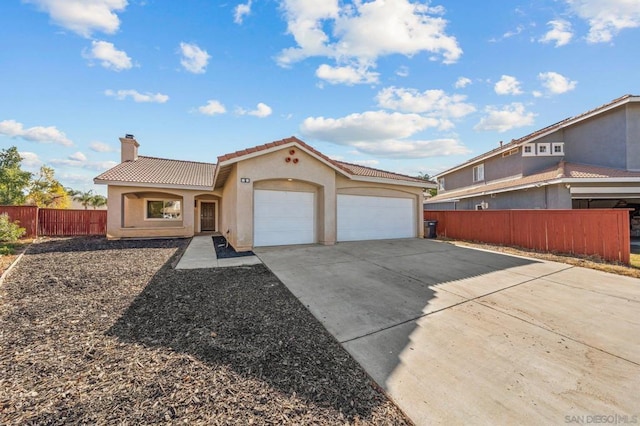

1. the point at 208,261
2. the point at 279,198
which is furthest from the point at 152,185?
the point at 208,261

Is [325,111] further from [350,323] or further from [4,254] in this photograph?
[4,254]

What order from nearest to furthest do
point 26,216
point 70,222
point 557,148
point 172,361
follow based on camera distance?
1. point 172,361
2. point 26,216
3. point 70,222
4. point 557,148

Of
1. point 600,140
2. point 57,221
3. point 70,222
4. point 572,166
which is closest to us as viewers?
point 600,140

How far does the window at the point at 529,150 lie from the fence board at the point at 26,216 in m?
29.1

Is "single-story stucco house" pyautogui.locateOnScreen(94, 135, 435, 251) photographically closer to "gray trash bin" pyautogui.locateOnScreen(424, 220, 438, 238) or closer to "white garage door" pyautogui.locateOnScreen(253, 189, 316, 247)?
"white garage door" pyautogui.locateOnScreen(253, 189, 316, 247)

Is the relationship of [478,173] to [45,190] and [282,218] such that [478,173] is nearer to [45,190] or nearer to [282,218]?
[282,218]

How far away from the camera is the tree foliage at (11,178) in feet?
79.6

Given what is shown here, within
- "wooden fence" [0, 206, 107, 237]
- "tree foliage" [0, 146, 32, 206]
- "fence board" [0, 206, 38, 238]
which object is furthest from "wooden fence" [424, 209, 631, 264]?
"tree foliage" [0, 146, 32, 206]

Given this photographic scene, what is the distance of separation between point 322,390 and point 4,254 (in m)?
12.3

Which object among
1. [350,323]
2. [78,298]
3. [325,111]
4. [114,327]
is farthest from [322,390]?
[325,111]

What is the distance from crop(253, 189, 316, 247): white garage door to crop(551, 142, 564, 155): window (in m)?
16.4

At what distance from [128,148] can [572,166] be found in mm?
27361

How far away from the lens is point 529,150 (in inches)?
658

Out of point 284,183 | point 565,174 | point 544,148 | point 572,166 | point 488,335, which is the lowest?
point 488,335
